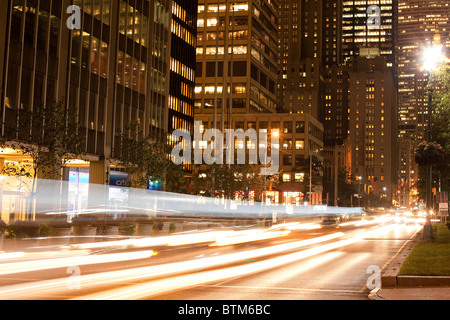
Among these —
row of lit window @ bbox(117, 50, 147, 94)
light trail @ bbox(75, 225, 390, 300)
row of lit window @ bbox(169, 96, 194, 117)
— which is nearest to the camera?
light trail @ bbox(75, 225, 390, 300)

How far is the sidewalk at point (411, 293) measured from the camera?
1246 centimetres

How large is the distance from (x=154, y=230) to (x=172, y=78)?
2207 inches

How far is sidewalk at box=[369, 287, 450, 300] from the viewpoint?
A: 12461 millimetres

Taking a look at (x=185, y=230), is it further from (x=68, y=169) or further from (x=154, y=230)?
(x=68, y=169)

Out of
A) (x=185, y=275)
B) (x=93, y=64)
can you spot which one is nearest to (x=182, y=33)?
(x=93, y=64)

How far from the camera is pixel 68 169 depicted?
48906 mm

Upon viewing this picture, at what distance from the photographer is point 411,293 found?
43.1 feet

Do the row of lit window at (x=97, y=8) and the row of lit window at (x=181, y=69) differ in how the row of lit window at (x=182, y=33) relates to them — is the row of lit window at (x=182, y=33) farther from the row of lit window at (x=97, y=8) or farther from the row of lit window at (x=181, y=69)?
the row of lit window at (x=97, y=8)

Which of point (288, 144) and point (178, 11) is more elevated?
point (178, 11)

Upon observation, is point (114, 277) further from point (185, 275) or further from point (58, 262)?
point (58, 262)

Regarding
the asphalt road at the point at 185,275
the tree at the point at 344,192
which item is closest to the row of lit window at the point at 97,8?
the asphalt road at the point at 185,275

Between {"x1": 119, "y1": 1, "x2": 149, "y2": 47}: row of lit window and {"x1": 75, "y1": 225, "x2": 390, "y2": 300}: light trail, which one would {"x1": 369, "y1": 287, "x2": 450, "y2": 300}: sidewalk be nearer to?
{"x1": 75, "y1": 225, "x2": 390, "y2": 300}: light trail

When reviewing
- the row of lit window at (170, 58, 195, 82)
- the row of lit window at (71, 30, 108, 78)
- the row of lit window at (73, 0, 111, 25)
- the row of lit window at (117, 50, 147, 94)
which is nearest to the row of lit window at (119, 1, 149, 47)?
the row of lit window at (117, 50, 147, 94)
